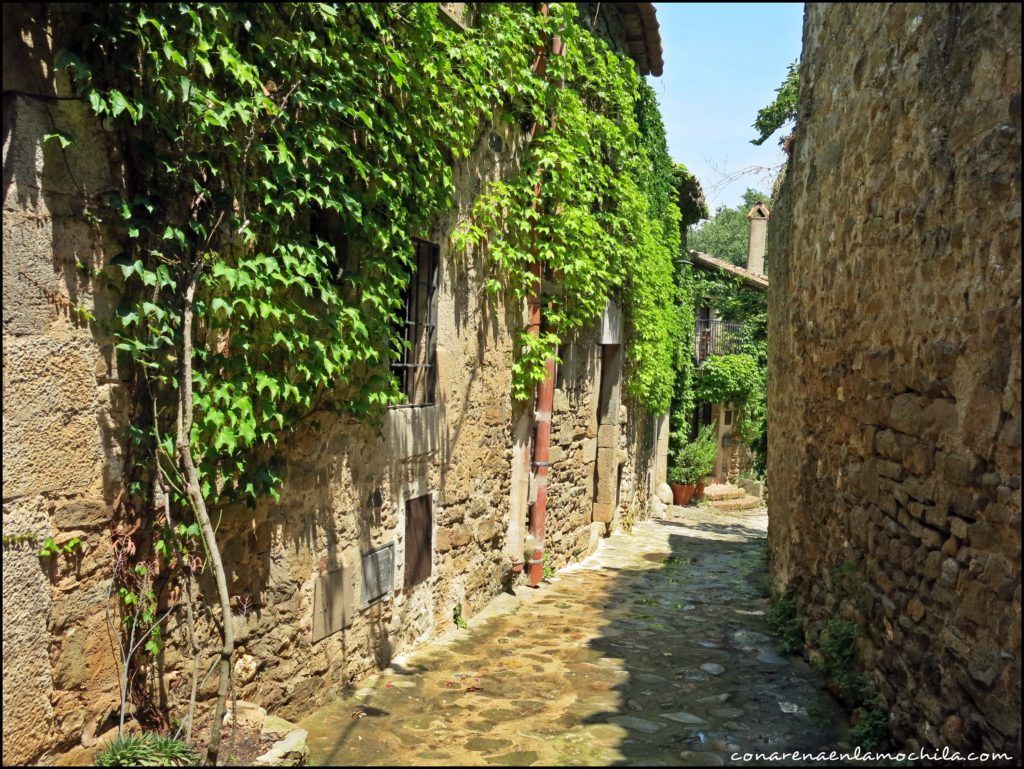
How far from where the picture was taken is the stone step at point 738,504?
52.0 ft

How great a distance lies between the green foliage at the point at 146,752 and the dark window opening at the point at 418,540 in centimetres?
220

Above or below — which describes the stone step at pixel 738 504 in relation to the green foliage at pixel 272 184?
below

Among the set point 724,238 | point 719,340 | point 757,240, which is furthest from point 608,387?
point 724,238

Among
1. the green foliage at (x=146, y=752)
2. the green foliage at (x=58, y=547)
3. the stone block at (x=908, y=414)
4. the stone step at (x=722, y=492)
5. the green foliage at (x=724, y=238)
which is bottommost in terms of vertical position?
the stone step at (x=722, y=492)

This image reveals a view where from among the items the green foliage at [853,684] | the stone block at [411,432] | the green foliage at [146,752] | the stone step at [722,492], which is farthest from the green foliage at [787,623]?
the stone step at [722,492]

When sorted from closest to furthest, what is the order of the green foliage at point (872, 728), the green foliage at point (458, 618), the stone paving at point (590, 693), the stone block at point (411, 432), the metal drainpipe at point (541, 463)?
the green foliage at point (872, 728), the stone paving at point (590, 693), the stone block at point (411, 432), the green foliage at point (458, 618), the metal drainpipe at point (541, 463)

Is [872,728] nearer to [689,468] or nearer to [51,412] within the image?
[51,412]

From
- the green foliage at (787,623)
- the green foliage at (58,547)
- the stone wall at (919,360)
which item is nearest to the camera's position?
the green foliage at (58,547)

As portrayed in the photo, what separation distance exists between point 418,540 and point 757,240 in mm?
18492

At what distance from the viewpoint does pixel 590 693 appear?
4578 mm

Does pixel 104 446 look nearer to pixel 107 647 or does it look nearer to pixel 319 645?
pixel 107 647

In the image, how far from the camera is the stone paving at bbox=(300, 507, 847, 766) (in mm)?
3752

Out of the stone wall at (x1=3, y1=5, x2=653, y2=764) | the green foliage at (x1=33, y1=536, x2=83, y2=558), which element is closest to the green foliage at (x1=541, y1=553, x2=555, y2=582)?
the stone wall at (x1=3, y1=5, x2=653, y2=764)

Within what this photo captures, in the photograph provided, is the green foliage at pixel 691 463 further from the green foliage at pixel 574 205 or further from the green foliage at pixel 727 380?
the green foliage at pixel 574 205
